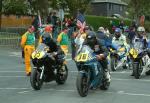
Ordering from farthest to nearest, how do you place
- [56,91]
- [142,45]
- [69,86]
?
1. [142,45]
2. [69,86]
3. [56,91]

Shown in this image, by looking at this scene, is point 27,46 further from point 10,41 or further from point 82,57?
point 10,41

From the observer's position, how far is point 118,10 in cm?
10500

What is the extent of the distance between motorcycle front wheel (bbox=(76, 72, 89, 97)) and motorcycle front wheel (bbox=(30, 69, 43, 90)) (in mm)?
1868

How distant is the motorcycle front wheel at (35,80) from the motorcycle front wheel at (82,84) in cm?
187

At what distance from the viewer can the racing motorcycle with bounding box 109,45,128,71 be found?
71.9 ft

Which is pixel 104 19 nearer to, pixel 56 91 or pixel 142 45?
pixel 142 45

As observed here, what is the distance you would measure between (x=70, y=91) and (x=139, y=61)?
14.3 ft

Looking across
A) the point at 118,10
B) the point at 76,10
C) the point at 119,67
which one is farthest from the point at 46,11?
the point at 118,10

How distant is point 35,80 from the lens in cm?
1538

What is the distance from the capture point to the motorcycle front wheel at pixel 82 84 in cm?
1374

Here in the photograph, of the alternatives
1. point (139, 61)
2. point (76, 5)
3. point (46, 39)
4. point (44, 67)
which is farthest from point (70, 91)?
point (76, 5)

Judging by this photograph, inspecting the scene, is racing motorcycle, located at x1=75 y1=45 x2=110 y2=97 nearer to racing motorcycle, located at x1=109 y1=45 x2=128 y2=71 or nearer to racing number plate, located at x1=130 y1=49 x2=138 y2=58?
racing number plate, located at x1=130 y1=49 x2=138 y2=58

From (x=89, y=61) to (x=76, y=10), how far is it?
35.6 metres

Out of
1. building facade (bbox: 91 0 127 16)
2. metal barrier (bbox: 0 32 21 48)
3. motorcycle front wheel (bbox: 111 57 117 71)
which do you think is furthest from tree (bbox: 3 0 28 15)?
building facade (bbox: 91 0 127 16)
